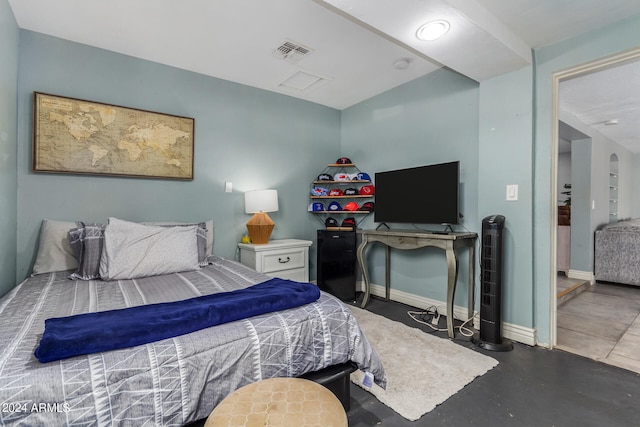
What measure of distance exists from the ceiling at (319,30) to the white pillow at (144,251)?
60.2 inches

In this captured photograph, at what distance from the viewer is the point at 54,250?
7.36 ft

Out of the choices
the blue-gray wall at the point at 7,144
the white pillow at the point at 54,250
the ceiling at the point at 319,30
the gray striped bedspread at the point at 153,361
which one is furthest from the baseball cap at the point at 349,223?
the blue-gray wall at the point at 7,144

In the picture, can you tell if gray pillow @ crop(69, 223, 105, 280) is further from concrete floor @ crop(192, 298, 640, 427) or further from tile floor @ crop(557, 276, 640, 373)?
tile floor @ crop(557, 276, 640, 373)

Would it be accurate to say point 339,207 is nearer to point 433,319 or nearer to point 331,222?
point 331,222

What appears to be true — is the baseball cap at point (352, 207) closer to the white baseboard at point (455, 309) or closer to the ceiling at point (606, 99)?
the white baseboard at point (455, 309)

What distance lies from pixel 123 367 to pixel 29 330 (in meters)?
0.49

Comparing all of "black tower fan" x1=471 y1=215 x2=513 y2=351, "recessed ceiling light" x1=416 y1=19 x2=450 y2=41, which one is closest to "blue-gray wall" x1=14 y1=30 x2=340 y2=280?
"recessed ceiling light" x1=416 y1=19 x2=450 y2=41

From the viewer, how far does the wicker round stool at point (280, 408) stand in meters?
0.89

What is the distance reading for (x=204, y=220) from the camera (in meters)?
3.12

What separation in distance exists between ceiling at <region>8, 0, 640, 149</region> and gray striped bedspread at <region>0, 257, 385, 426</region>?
1775 millimetres

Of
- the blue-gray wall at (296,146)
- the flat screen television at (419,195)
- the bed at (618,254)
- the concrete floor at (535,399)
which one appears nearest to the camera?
the concrete floor at (535,399)

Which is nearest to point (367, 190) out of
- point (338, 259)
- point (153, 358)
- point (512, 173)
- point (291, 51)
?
point (338, 259)

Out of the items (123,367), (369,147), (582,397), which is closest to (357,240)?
(369,147)

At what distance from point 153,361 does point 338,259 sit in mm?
2569
